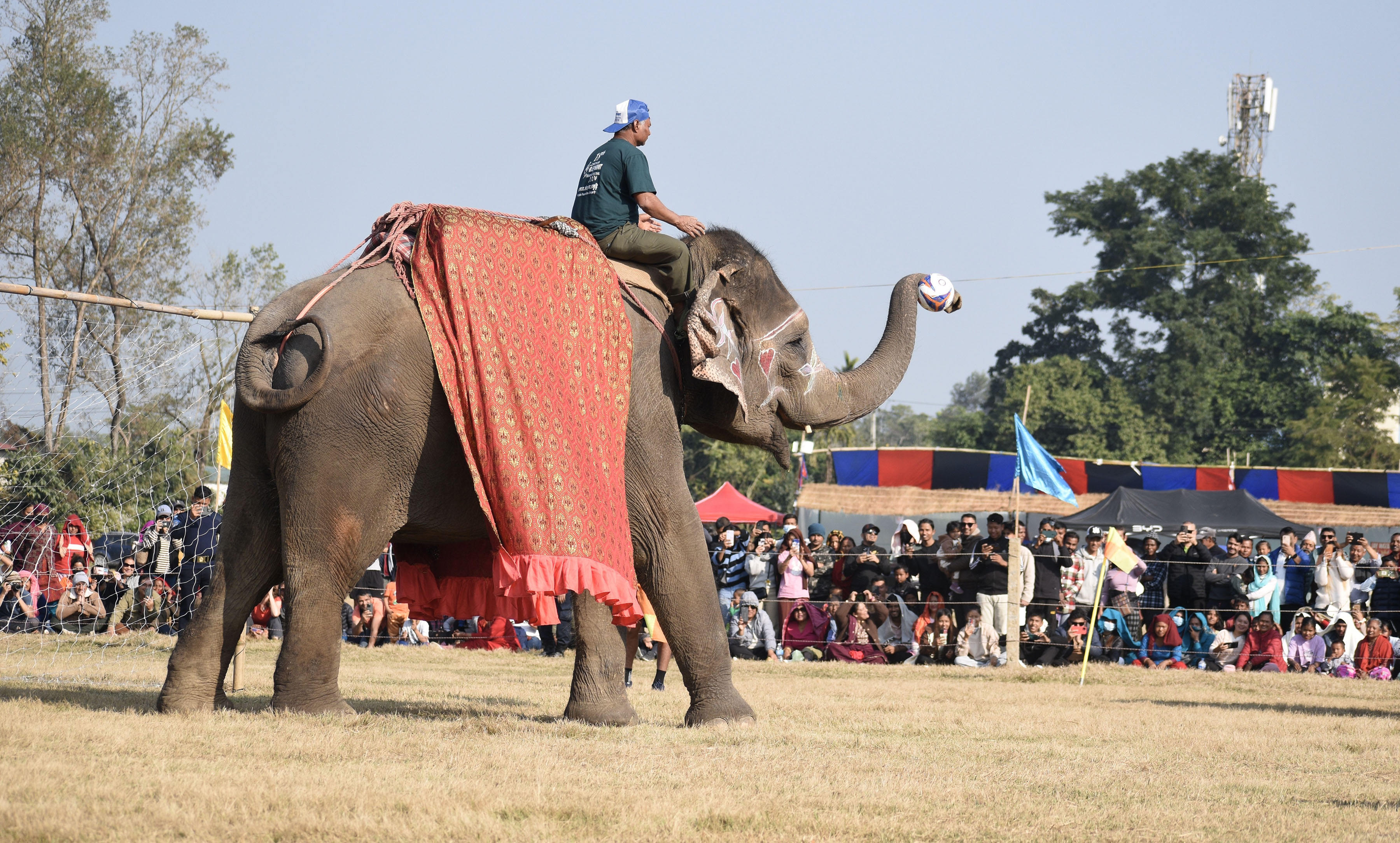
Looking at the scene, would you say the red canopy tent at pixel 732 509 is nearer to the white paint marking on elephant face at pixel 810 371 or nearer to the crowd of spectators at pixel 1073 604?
the crowd of spectators at pixel 1073 604

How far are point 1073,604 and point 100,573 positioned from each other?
11285 mm

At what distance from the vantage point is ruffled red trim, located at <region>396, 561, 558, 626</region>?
8508mm


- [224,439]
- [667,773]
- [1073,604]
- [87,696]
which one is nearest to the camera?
[667,773]

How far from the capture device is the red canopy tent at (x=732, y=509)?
3200cm

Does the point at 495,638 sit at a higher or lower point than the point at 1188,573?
lower

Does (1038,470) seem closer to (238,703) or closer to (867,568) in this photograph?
(867,568)

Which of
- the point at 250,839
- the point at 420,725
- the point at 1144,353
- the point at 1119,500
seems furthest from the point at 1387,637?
the point at 1144,353

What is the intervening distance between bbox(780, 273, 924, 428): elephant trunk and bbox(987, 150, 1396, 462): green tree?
50748 millimetres

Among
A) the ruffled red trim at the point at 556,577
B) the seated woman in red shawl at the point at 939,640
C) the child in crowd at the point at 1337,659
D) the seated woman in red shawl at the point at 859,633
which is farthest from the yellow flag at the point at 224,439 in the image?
the child in crowd at the point at 1337,659

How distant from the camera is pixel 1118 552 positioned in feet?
51.8

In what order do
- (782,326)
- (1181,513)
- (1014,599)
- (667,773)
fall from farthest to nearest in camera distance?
(1181,513) < (1014,599) < (782,326) < (667,773)

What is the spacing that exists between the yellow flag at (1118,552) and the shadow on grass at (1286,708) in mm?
3326

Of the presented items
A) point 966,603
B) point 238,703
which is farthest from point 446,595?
point 966,603

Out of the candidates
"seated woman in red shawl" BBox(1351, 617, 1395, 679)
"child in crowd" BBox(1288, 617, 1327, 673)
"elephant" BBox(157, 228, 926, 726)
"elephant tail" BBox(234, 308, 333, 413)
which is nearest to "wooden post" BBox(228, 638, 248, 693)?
"elephant" BBox(157, 228, 926, 726)
